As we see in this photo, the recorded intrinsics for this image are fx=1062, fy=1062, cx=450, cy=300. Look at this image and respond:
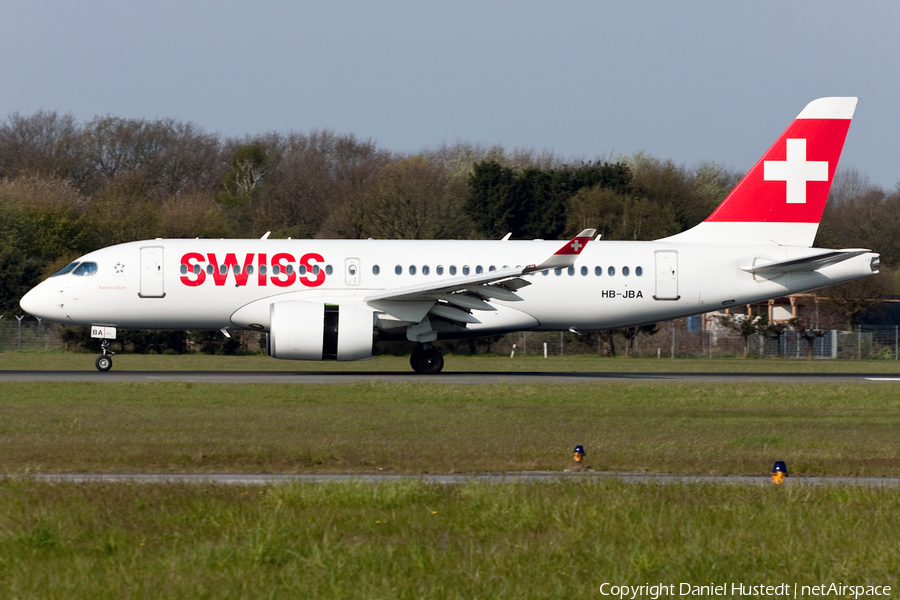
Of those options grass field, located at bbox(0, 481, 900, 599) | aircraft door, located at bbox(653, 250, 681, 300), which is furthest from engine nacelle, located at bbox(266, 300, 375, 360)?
grass field, located at bbox(0, 481, 900, 599)

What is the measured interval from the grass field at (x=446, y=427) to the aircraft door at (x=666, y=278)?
391 centimetres

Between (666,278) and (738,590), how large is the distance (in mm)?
22588

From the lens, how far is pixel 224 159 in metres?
93.9

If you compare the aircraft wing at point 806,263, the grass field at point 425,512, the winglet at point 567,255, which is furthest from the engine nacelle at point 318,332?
the aircraft wing at point 806,263

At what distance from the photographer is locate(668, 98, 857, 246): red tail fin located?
3034 centimetres

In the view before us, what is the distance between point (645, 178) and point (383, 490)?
Result: 68.3 m

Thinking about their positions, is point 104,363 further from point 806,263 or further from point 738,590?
point 738,590

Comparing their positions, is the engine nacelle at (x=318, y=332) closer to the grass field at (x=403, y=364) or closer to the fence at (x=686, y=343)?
the grass field at (x=403, y=364)

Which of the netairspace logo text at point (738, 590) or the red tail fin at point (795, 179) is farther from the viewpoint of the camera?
the red tail fin at point (795, 179)

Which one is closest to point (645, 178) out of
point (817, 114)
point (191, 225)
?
point (191, 225)

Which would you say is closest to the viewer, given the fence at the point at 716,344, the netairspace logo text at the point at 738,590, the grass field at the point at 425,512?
the netairspace logo text at the point at 738,590

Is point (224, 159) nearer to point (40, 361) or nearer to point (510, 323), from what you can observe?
point (40, 361)

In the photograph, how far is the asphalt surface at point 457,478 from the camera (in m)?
11.5

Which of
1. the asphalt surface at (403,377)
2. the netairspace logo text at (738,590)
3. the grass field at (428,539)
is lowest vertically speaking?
the netairspace logo text at (738,590)
